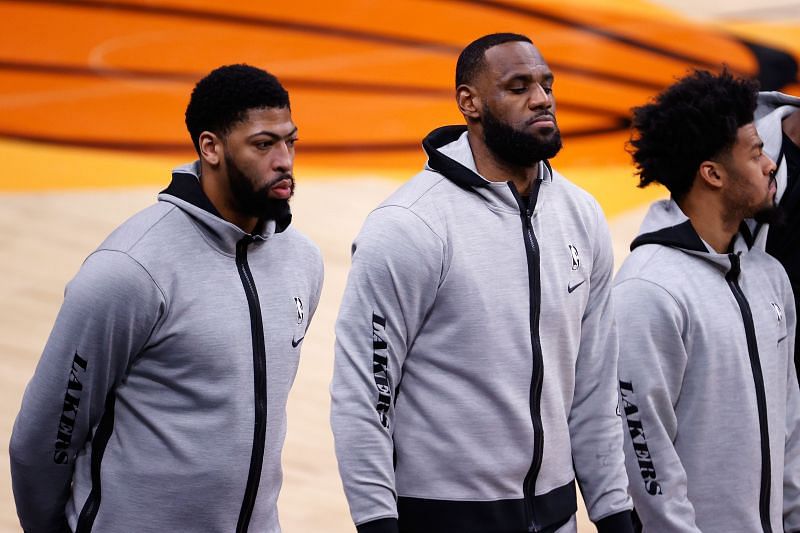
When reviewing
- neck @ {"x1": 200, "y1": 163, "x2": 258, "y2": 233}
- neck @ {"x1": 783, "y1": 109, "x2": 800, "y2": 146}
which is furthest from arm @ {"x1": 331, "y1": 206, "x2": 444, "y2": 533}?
neck @ {"x1": 783, "y1": 109, "x2": 800, "y2": 146}

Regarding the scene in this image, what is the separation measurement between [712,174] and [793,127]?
0.35 m

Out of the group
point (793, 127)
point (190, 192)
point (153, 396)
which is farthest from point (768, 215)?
point (153, 396)

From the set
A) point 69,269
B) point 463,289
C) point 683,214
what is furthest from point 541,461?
point 69,269

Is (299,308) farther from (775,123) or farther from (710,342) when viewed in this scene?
(775,123)

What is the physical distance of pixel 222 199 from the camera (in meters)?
2.28

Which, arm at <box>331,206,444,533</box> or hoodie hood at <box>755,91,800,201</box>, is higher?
hoodie hood at <box>755,91,800,201</box>

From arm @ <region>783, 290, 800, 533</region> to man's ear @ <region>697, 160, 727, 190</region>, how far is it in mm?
269

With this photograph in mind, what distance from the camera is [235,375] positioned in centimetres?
218

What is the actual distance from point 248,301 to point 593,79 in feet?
16.3

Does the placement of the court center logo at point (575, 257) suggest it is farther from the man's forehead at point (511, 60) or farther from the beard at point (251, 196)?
the beard at point (251, 196)

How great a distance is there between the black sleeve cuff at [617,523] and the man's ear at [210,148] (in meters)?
0.95

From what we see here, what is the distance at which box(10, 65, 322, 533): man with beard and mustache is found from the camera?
7.02ft

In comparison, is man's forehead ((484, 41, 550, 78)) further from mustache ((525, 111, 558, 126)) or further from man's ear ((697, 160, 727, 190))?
man's ear ((697, 160, 727, 190))

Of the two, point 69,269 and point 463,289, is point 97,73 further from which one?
point 463,289
